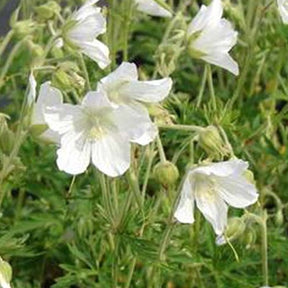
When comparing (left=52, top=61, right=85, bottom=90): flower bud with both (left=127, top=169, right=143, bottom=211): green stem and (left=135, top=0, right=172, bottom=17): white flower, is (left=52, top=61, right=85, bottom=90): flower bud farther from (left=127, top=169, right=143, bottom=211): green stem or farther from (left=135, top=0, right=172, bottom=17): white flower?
(left=135, top=0, right=172, bottom=17): white flower

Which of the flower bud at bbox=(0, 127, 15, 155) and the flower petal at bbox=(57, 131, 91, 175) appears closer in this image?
the flower petal at bbox=(57, 131, 91, 175)

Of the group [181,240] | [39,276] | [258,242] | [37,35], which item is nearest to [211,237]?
[181,240]

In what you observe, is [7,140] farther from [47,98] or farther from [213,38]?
[213,38]

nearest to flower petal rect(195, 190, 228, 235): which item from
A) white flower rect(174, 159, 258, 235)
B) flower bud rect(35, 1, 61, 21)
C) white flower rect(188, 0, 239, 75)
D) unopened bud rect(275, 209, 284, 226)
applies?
white flower rect(174, 159, 258, 235)

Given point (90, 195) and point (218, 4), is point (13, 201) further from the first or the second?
point (218, 4)

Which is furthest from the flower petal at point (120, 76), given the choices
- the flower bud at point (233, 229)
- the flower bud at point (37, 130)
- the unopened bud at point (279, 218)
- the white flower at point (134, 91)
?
the unopened bud at point (279, 218)

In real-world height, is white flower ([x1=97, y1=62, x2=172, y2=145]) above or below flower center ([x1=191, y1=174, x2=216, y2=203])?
above

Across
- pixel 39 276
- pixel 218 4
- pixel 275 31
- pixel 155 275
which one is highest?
pixel 218 4
